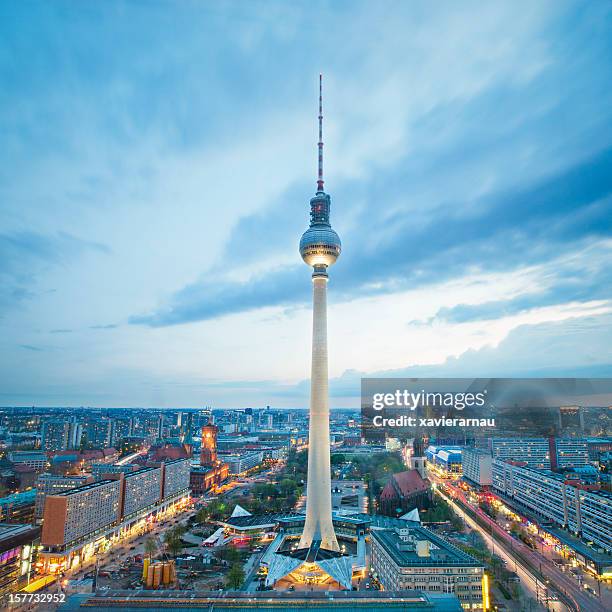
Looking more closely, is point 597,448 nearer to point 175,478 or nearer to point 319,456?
point 319,456

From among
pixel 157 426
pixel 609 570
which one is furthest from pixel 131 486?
pixel 157 426

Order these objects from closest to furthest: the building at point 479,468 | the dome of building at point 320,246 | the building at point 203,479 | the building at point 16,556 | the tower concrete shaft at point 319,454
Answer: the building at point 16,556 < the tower concrete shaft at point 319,454 < the dome of building at point 320,246 < the building at point 479,468 < the building at point 203,479

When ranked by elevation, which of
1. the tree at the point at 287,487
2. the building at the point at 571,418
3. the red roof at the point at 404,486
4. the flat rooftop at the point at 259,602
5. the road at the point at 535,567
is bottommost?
the road at the point at 535,567

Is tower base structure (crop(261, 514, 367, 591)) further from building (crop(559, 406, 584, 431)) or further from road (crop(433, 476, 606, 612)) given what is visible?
building (crop(559, 406, 584, 431))

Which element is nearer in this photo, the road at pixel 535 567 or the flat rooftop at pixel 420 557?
the flat rooftop at pixel 420 557

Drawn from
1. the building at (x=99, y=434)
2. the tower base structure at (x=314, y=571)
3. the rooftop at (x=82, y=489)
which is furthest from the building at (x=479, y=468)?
the building at (x=99, y=434)

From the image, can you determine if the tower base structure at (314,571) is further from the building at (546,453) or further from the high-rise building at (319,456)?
the building at (546,453)
